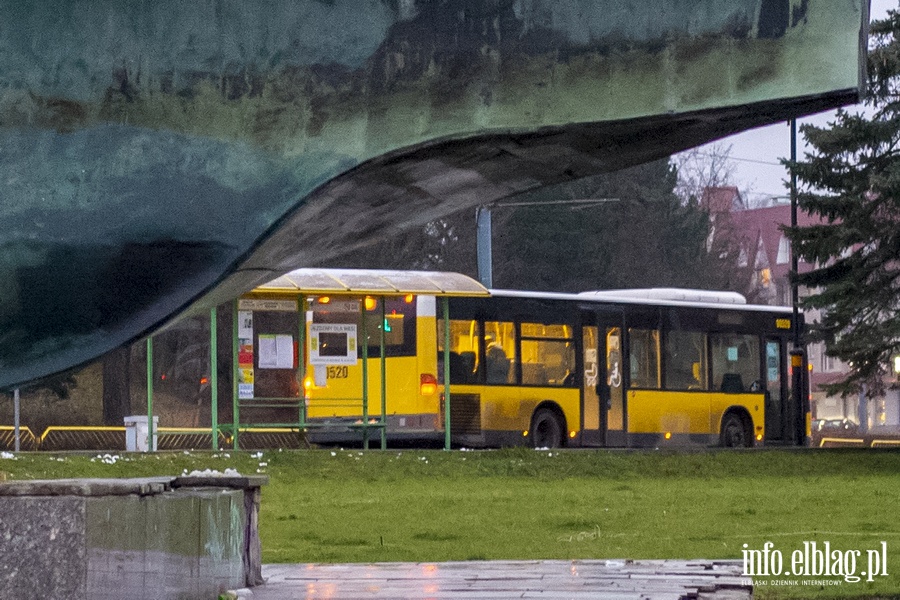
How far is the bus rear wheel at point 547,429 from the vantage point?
1072 inches

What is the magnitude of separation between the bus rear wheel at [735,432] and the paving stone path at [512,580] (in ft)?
72.1

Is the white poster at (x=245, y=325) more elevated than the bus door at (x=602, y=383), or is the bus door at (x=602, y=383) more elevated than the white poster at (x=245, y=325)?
the white poster at (x=245, y=325)

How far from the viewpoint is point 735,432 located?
1220 inches

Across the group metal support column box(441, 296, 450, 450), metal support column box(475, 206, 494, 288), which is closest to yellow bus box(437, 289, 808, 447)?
metal support column box(441, 296, 450, 450)

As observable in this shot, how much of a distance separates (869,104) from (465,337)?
8.52m

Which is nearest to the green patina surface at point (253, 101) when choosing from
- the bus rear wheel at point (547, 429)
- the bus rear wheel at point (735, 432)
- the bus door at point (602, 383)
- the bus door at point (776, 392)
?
the bus rear wheel at point (547, 429)

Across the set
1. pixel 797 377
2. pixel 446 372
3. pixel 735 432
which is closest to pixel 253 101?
pixel 446 372

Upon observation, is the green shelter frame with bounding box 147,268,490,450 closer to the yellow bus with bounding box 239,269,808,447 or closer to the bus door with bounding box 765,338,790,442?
the yellow bus with bounding box 239,269,808,447

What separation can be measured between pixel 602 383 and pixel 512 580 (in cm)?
2050

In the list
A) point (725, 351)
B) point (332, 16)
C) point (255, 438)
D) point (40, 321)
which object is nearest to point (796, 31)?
point (332, 16)

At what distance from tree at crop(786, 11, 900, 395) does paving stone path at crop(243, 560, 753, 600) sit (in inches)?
705

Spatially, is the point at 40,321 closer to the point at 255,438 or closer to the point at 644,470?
the point at 644,470

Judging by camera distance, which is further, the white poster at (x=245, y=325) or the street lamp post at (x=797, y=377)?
the street lamp post at (x=797, y=377)

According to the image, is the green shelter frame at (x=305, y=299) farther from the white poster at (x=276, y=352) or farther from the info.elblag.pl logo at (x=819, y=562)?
the info.elblag.pl logo at (x=819, y=562)
